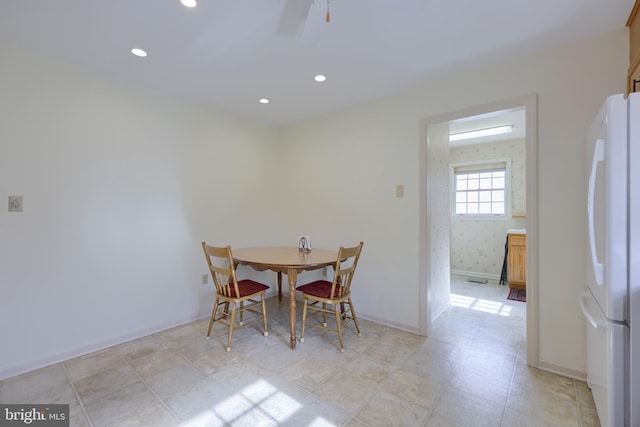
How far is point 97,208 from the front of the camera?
2.53 m

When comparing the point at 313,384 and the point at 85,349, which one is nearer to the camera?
the point at 313,384

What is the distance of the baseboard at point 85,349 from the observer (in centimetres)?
212

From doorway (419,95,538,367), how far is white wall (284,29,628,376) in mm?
52

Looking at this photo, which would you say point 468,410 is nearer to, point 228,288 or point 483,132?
point 228,288

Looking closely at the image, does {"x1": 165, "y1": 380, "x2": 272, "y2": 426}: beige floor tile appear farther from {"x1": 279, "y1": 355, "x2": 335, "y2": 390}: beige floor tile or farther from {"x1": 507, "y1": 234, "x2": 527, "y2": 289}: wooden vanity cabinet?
{"x1": 507, "y1": 234, "x2": 527, "y2": 289}: wooden vanity cabinet

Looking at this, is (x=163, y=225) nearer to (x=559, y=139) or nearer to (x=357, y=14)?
(x=357, y=14)

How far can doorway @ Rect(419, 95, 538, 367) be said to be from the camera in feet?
7.20

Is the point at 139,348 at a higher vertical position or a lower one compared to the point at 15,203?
lower

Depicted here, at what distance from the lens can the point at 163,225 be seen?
9.70ft

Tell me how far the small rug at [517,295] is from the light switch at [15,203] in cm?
534

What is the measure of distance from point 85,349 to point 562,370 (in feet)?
12.5

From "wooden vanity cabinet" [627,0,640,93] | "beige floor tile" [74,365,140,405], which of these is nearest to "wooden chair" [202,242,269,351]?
"beige floor tile" [74,365,140,405]

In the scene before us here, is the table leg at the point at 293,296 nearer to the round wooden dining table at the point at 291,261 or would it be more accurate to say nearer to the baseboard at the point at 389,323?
the round wooden dining table at the point at 291,261

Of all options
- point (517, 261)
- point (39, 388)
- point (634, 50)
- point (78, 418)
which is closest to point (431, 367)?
point (78, 418)
